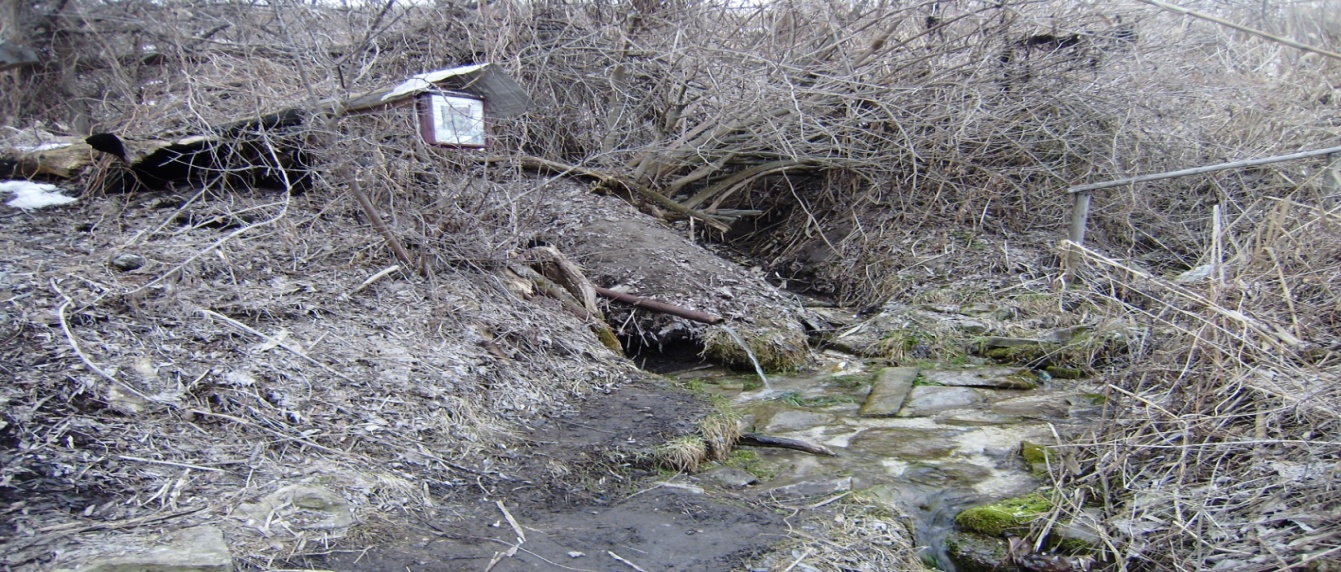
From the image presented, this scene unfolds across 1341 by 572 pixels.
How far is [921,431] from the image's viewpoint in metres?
4.88

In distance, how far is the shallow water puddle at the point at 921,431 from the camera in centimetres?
398

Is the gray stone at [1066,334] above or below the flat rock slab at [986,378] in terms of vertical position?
above

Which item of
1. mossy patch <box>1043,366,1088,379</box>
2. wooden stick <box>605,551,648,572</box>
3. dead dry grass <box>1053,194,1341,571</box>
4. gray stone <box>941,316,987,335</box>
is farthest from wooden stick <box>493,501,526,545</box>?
gray stone <box>941,316,987,335</box>

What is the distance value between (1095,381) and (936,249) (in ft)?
9.64

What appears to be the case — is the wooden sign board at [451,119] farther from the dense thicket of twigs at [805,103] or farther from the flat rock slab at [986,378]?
the flat rock slab at [986,378]

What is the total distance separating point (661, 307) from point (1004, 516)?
3.15 metres

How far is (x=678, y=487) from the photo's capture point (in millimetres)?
3957

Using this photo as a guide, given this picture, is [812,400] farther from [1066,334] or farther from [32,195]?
[32,195]

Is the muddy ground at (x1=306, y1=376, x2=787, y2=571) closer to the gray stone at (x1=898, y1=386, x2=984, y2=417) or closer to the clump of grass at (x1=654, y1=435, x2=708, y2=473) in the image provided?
the clump of grass at (x1=654, y1=435, x2=708, y2=473)

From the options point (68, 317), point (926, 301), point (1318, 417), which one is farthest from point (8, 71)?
point (1318, 417)

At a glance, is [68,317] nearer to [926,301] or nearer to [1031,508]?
[1031,508]

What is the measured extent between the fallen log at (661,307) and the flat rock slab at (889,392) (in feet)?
3.93

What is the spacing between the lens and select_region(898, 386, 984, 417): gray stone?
5.27 metres

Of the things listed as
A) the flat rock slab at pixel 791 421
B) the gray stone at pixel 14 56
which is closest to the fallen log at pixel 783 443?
the flat rock slab at pixel 791 421
